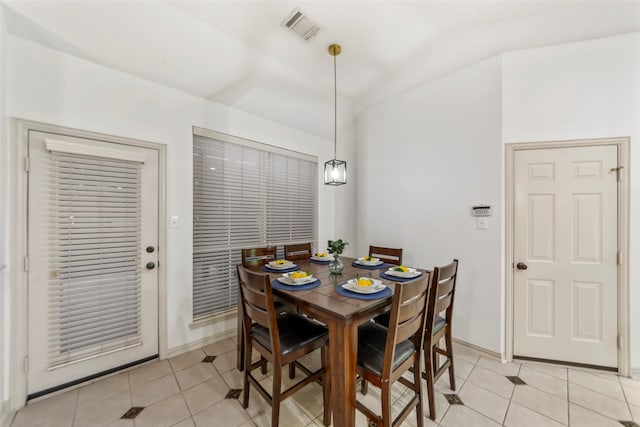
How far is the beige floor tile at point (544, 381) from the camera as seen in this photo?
76.6 inches

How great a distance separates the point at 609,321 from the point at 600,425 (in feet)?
3.26

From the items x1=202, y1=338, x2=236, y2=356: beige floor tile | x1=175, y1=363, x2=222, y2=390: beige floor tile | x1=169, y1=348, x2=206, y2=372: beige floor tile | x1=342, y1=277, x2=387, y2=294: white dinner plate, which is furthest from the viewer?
x1=202, y1=338, x2=236, y2=356: beige floor tile

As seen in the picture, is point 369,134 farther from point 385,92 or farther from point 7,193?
point 7,193

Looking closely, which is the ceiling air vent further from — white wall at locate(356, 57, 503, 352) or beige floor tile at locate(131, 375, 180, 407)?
beige floor tile at locate(131, 375, 180, 407)

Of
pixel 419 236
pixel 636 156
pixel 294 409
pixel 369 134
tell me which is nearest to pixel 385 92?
pixel 369 134

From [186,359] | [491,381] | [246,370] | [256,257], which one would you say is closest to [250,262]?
[256,257]

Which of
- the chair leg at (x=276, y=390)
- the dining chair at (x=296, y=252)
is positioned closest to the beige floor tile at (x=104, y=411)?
the chair leg at (x=276, y=390)

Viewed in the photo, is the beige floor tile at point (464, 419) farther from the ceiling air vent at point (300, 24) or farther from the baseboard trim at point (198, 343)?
the ceiling air vent at point (300, 24)

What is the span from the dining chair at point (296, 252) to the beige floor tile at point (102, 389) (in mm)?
1752

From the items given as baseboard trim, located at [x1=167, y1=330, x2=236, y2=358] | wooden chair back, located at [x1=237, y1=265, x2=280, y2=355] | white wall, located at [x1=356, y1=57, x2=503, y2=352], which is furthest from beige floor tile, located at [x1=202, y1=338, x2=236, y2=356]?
white wall, located at [x1=356, y1=57, x2=503, y2=352]

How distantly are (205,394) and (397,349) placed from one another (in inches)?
62.1

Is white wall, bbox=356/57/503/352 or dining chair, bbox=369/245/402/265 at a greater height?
white wall, bbox=356/57/503/352

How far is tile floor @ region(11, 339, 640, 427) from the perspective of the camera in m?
1.68

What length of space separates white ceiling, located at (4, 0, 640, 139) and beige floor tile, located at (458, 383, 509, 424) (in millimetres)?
2955
